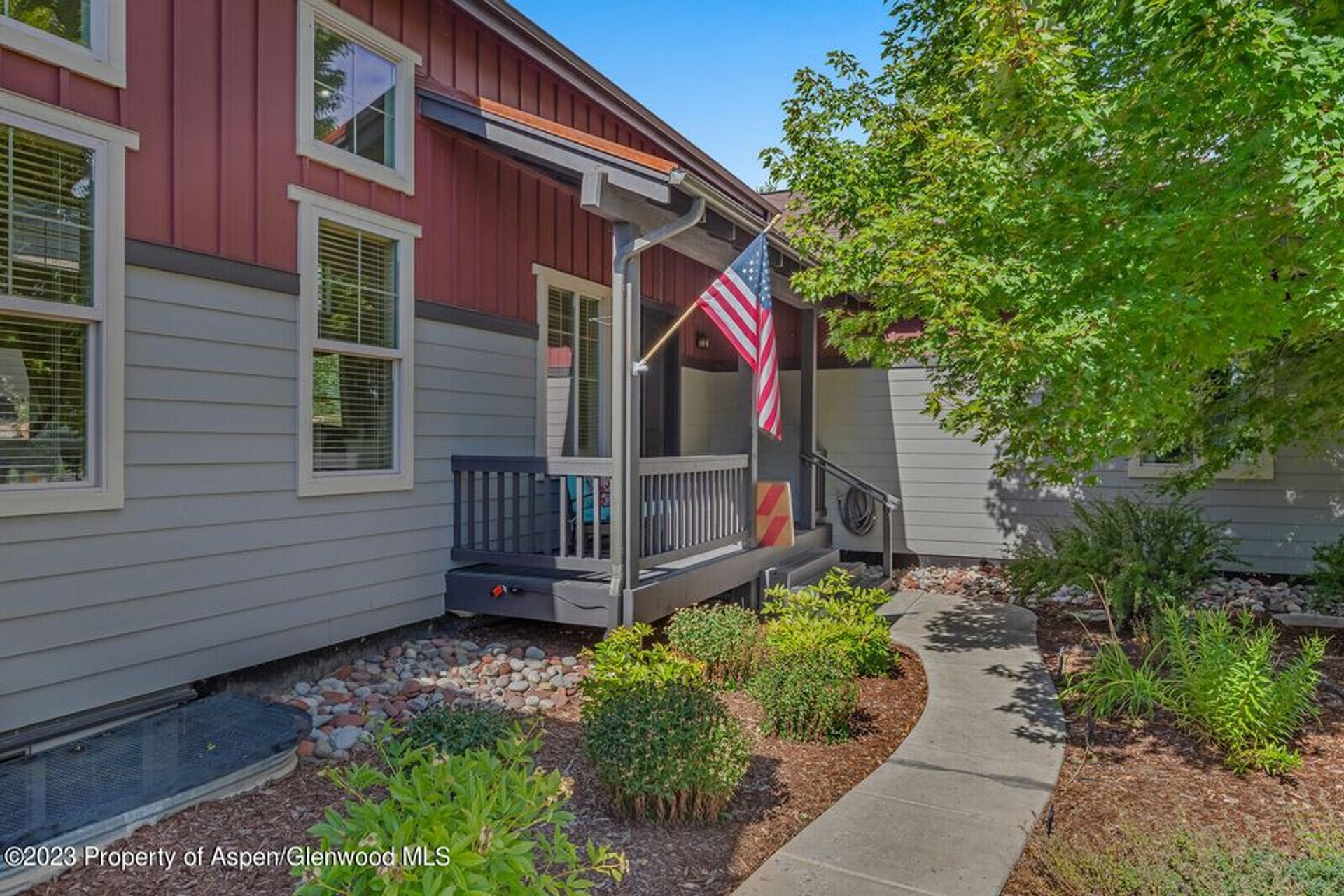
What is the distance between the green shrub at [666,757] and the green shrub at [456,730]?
418 mm

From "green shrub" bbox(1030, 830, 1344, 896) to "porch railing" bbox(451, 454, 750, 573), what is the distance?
3128 mm

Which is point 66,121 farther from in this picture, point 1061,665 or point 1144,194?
point 1061,665

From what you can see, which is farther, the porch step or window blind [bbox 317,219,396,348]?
the porch step

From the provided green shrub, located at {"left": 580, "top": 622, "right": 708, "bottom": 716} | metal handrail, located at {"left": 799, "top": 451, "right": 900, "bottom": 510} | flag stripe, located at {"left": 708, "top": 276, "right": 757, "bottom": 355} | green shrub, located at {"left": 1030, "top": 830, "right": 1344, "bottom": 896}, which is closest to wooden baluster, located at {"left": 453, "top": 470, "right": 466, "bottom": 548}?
green shrub, located at {"left": 580, "top": 622, "right": 708, "bottom": 716}

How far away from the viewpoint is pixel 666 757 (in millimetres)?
3154

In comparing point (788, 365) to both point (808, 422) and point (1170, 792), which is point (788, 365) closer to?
point (808, 422)

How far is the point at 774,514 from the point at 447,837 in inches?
234

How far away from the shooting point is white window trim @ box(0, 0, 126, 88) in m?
3.51

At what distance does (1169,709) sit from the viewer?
4.43m

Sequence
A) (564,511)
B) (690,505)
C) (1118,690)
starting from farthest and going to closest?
(690,505) < (564,511) < (1118,690)

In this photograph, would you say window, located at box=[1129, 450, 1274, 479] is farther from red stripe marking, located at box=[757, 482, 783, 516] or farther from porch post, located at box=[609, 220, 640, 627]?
porch post, located at box=[609, 220, 640, 627]

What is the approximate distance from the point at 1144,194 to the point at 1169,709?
2.76 metres

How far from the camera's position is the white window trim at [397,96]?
187 inches

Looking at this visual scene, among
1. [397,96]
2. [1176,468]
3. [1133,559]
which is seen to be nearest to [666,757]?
[397,96]
